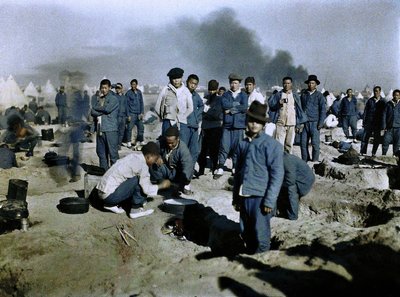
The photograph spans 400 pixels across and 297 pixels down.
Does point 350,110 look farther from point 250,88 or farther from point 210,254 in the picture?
A: point 210,254

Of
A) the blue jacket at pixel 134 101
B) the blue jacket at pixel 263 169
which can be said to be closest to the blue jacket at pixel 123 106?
the blue jacket at pixel 134 101

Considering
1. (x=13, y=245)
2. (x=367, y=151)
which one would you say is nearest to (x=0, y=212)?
(x=13, y=245)

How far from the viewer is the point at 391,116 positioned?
1058 cm

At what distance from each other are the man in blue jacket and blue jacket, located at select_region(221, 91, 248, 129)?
7.50 feet

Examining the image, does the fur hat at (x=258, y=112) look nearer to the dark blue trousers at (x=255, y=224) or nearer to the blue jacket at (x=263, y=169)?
the blue jacket at (x=263, y=169)

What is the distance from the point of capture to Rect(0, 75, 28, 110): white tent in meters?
21.2

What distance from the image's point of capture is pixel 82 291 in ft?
14.8

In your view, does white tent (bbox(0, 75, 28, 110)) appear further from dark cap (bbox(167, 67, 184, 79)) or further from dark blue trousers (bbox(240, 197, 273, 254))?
dark blue trousers (bbox(240, 197, 273, 254))

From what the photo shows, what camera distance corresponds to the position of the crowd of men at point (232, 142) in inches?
181

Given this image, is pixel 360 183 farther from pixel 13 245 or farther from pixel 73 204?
pixel 13 245

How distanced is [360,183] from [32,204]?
6.20 m

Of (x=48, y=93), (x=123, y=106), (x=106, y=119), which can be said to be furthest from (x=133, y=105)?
(x=48, y=93)

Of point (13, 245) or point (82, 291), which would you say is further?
point (13, 245)

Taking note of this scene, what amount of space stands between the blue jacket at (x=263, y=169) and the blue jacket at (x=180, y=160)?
85.0 inches
